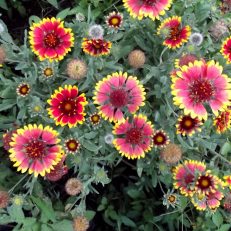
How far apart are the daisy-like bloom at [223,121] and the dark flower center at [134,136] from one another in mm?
511

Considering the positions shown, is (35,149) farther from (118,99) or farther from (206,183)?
(206,183)

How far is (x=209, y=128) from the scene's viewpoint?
8.31 ft

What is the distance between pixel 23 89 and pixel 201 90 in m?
1.05

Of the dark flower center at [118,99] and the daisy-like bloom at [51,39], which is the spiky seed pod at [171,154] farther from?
the daisy-like bloom at [51,39]

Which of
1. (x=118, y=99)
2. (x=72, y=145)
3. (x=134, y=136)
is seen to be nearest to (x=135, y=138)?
(x=134, y=136)

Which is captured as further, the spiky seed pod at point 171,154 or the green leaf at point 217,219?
the green leaf at point 217,219

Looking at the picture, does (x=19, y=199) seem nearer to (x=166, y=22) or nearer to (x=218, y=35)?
(x=166, y=22)

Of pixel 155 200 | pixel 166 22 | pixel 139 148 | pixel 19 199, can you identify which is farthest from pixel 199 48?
pixel 19 199

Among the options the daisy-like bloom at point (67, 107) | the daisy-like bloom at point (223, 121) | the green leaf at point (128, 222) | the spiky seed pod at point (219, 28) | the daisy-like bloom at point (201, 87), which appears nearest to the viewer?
the daisy-like bloom at point (201, 87)

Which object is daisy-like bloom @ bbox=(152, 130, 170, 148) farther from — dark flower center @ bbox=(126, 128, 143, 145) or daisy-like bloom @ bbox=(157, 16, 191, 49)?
daisy-like bloom @ bbox=(157, 16, 191, 49)

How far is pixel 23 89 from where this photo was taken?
7.80 feet

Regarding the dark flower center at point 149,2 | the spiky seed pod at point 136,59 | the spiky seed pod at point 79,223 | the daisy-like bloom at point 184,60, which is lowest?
the spiky seed pod at point 79,223

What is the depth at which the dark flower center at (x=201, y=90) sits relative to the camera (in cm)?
221

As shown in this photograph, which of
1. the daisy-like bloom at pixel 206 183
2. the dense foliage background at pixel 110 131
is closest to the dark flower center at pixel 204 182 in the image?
the daisy-like bloom at pixel 206 183
